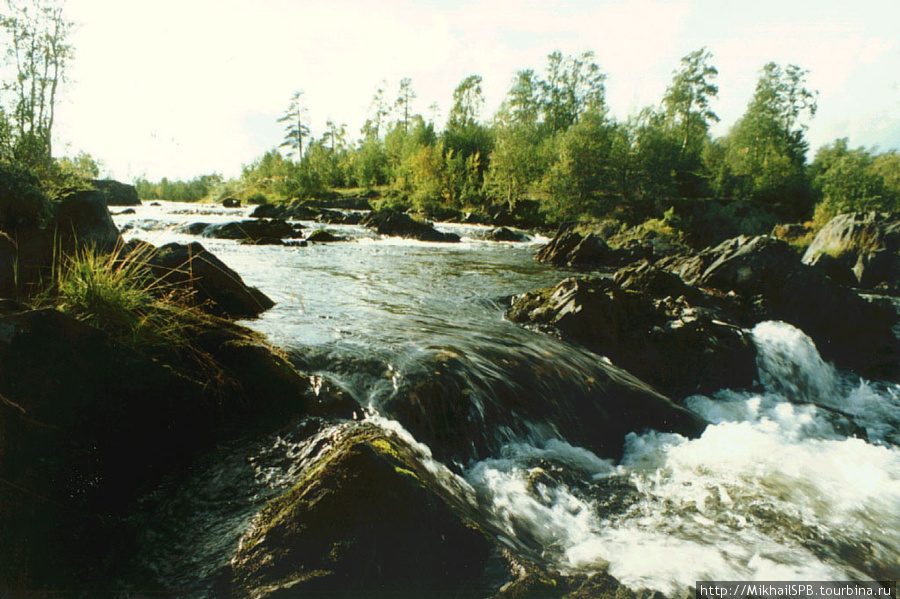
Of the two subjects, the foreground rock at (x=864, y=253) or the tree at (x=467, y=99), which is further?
the tree at (x=467, y=99)

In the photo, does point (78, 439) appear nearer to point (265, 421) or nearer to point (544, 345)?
point (265, 421)

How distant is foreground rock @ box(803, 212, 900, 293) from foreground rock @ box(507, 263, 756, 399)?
13.8 metres

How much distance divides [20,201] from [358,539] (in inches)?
327

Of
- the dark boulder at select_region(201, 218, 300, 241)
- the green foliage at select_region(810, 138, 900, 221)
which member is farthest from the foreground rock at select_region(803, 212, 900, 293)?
the dark boulder at select_region(201, 218, 300, 241)

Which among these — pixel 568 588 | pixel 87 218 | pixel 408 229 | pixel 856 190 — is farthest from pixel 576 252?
pixel 856 190

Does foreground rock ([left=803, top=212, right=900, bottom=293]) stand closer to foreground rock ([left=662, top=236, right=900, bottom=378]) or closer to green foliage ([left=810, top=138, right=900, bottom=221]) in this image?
foreground rock ([left=662, top=236, right=900, bottom=378])

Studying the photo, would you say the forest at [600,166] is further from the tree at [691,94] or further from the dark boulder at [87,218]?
the dark boulder at [87,218]

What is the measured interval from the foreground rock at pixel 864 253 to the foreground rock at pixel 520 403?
1742 cm

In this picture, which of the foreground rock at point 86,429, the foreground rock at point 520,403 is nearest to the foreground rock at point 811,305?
the foreground rock at point 520,403

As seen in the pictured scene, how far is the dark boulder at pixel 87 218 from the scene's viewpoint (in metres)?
7.25

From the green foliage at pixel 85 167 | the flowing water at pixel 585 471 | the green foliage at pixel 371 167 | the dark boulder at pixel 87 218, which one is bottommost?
the flowing water at pixel 585 471

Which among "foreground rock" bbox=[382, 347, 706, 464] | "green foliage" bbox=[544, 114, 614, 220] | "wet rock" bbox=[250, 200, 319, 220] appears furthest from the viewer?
"green foliage" bbox=[544, 114, 614, 220]

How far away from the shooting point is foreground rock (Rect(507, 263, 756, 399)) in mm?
8172

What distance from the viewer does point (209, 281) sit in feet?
22.4
